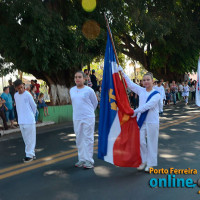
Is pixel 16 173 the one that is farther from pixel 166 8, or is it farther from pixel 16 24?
pixel 166 8

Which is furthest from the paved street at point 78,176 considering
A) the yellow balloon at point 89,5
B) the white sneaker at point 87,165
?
the yellow balloon at point 89,5

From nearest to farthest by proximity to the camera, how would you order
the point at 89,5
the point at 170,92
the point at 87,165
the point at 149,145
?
the point at 149,145 < the point at 87,165 < the point at 89,5 < the point at 170,92

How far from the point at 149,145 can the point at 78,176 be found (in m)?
1.35

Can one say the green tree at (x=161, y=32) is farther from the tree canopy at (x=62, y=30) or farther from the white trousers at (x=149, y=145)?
the white trousers at (x=149, y=145)

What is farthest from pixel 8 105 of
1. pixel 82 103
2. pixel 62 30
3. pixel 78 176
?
pixel 78 176

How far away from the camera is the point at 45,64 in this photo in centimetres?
1315

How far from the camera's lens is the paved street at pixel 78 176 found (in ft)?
14.5

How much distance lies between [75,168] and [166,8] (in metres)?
17.7

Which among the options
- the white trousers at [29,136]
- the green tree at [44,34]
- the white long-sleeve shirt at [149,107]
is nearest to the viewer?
the white long-sleeve shirt at [149,107]

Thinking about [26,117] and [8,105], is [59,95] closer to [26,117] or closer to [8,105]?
[8,105]

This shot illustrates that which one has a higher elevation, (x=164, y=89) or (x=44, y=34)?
(x=44, y=34)

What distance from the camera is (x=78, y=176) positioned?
17.5 ft

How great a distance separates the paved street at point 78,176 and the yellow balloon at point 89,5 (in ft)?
27.6

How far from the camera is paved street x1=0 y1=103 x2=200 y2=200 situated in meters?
4.43
